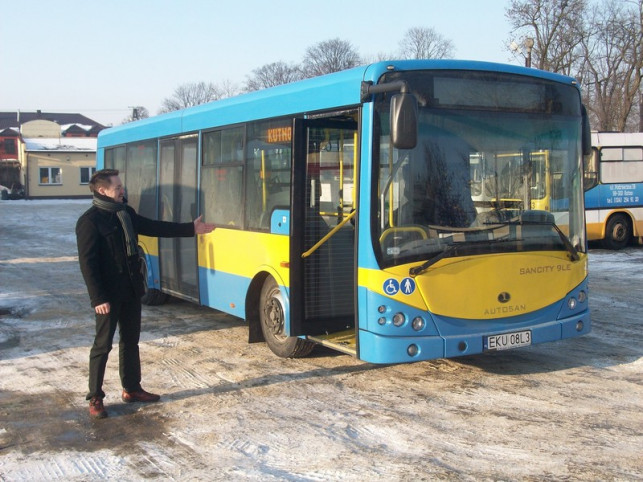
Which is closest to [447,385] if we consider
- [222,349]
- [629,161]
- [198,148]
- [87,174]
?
[222,349]

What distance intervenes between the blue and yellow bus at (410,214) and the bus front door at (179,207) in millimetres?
1447

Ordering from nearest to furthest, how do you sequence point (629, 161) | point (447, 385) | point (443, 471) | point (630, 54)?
point (443, 471)
point (447, 385)
point (629, 161)
point (630, 54)

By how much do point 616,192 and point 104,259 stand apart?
1613 centimetres

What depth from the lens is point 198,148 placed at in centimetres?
960

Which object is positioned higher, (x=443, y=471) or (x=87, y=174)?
(x=87, y=174)

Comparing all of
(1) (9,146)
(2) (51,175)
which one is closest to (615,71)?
(2) (51,175)

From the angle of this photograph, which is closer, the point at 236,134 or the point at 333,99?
the point at 333,99

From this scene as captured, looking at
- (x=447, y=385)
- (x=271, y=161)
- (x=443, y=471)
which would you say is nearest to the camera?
(x=443, y=471)

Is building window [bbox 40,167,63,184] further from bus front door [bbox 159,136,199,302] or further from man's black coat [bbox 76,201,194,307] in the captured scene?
man's black coat [bbox 76,201,194,307]

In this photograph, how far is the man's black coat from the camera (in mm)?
5910

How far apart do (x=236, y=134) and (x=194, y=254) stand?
191cm

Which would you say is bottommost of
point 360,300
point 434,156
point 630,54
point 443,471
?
point 443,471

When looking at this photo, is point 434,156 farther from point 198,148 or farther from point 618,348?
point 198,148

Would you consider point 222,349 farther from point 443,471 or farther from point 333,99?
point 443,471
